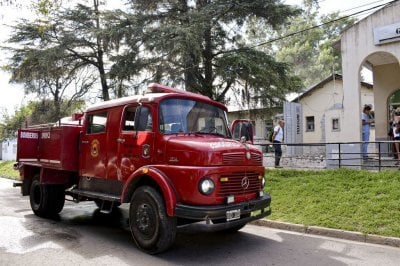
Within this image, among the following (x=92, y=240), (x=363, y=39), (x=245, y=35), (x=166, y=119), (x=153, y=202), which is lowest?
(x=92, y=240)

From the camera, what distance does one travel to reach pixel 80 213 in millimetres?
9531

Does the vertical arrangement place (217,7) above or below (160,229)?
above

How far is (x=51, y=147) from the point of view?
8.41 meters

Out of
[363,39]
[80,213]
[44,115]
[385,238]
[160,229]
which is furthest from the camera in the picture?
[44,115]

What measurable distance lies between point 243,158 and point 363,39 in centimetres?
878

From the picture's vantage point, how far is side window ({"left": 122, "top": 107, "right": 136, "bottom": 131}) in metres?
6.59

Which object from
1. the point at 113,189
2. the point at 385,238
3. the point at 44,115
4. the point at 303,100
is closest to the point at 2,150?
the point at 44,115

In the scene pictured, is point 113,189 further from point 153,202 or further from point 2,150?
point 2,150

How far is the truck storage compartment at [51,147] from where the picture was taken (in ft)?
25.9

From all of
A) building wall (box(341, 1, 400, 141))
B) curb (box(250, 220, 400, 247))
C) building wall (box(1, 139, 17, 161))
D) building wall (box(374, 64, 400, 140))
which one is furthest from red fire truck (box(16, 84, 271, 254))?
building wall (box(1, 139, 17, 161))

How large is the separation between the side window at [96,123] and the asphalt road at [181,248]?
2.10 m

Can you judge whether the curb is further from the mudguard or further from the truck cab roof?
the mudguard

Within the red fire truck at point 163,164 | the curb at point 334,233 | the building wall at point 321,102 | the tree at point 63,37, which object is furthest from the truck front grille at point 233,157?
the building wall at point 321,102

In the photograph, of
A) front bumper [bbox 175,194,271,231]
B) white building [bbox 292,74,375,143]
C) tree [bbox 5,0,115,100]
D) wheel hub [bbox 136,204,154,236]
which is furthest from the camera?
white building [bbox 292,74,375,143]
